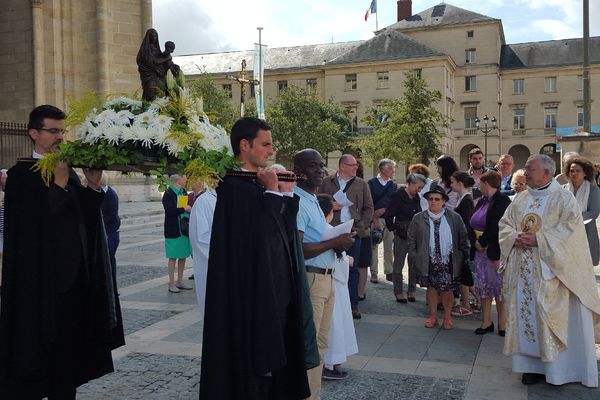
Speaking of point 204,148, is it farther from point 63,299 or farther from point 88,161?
point 63,299

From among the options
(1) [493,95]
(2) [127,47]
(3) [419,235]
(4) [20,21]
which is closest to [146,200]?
(2) [127,47]

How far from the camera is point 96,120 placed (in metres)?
3.56

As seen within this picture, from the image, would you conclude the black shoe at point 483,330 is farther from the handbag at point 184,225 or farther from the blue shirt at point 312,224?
the handbag at point 184,225

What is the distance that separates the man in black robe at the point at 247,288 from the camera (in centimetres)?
310

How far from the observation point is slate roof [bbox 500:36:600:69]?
217 ft

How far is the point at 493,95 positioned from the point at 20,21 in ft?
174

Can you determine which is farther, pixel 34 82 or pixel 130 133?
pixel 34 82

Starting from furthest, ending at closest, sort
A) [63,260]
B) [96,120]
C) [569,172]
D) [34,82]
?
[34,82] < [569,172] < [63,260] < [96,120]

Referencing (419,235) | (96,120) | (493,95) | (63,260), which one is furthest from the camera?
(493,95)

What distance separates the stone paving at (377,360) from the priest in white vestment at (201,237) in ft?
2.65

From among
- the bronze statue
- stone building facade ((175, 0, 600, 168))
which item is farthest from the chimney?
the bronze statue

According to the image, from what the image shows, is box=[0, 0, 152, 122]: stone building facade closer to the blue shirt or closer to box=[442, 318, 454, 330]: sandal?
box=[442, 318, 454, 330]: sandal

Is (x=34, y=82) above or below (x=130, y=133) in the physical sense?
above

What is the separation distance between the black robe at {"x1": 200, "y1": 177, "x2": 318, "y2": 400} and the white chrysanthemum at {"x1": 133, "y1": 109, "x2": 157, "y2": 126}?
65 cm
